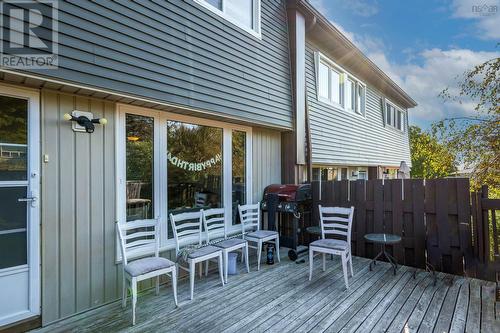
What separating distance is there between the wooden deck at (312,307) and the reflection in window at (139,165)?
1062 millimetres

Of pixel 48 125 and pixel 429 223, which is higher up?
pixel 48 125

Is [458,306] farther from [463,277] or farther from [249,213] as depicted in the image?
[249,213]

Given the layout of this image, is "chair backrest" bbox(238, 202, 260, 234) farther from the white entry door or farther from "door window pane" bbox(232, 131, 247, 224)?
the white entry door

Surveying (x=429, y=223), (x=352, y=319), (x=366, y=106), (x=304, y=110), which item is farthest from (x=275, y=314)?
(x=366, y=106)

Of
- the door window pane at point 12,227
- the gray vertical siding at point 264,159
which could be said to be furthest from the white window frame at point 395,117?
the door window pane at point 12,227

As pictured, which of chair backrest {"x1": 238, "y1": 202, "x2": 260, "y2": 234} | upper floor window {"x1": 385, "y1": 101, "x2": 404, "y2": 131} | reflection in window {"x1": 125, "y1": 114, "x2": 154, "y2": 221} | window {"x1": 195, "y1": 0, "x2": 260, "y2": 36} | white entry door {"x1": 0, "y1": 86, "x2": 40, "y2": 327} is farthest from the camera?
upper floor window {"x1": 385, "y1": 101, "x2": 404, "y2": 131}

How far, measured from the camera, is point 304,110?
5711mm

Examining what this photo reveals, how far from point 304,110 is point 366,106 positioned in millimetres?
4791

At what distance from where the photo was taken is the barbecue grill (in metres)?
4.61

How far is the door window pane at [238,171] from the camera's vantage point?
4.83 metres

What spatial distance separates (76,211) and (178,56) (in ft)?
7.10

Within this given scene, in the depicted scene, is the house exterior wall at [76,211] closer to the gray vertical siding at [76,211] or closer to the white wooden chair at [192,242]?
the gray vertical siding at [76,211]

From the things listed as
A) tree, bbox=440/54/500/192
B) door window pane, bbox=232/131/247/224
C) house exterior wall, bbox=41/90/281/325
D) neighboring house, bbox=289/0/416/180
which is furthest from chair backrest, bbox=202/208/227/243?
tree, bbox=440/54/500/192

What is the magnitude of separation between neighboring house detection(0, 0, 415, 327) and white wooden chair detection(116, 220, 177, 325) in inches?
8.0
